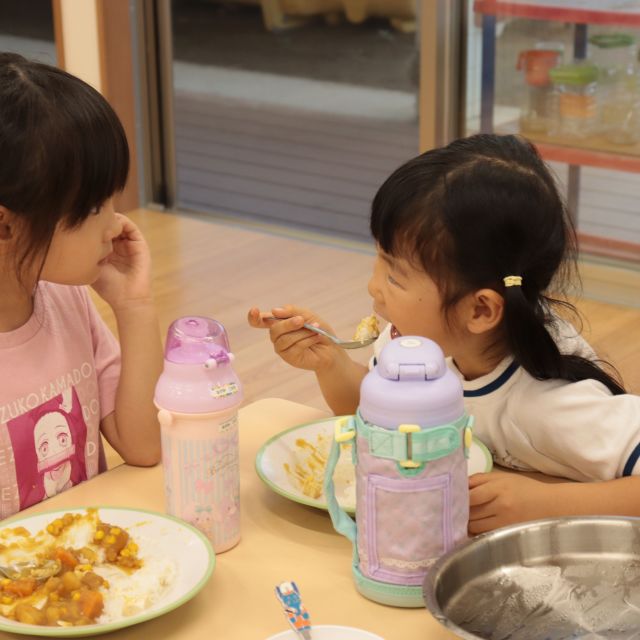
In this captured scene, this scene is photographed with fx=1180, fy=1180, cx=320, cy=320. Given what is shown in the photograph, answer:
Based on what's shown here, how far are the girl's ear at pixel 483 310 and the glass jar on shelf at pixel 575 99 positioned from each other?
2319 millimetres

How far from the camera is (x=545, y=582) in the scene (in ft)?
3.27

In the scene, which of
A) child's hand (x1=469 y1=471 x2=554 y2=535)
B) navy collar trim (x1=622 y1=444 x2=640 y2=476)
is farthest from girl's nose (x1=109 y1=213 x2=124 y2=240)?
navy collar trim (x1=622 y1=444 x2=640 y2=476)

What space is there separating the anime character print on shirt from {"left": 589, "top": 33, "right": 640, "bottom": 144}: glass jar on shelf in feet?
8.02

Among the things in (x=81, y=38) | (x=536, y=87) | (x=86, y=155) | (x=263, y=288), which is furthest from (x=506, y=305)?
(x=81, y=38)

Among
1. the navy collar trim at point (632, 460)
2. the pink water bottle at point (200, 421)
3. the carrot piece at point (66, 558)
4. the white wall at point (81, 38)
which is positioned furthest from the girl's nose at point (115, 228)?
the white wall at point (81, 38)

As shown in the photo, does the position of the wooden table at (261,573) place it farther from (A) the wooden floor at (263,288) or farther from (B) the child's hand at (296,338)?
(A) the wooden floor at (263,288)

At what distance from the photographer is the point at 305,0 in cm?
523

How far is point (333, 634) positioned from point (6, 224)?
0.53 metres

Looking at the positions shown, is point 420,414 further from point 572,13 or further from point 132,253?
point 572,13

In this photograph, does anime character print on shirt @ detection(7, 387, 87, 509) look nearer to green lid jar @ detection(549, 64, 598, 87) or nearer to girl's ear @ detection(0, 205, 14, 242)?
girl's ear @ detection(0, 205, 14, 242)

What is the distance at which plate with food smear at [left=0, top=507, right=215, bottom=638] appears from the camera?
97 cm

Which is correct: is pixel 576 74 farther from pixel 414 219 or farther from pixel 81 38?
pixel 414 219

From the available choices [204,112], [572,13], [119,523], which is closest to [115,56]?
[204,112]

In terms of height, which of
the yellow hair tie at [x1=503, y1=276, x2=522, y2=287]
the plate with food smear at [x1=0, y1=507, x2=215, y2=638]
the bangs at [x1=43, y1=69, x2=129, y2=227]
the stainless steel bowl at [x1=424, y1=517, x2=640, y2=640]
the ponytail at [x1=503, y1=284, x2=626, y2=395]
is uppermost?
the bangs at [x1=43, y1=69, x2=129, y2=227]
